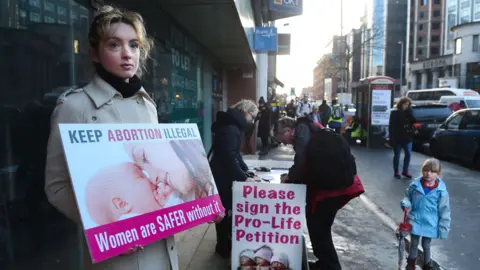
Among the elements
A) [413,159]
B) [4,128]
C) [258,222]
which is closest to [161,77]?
[258,222]

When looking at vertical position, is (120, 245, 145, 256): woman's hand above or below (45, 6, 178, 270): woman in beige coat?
below

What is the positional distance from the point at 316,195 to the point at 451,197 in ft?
16.4

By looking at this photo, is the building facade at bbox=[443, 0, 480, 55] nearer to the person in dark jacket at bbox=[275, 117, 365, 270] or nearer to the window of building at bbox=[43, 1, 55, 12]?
the person in dark jacket at bbox=[275, 117, 365, 270]

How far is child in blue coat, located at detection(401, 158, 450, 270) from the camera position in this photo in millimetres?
4047

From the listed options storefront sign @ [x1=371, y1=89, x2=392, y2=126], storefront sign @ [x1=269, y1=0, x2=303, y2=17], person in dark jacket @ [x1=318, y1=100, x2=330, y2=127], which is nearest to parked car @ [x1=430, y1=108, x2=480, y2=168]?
storefront sign @ [x1=371, y1=89, x2=392, y2=126]

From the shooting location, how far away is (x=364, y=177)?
9.45m

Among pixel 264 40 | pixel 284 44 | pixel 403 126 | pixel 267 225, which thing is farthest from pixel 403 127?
pixel 284 44

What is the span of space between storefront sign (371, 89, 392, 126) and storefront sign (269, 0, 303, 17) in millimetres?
4610

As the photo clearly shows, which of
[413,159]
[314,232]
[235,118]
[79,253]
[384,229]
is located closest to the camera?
[79,253]

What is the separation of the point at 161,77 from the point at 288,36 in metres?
17.9

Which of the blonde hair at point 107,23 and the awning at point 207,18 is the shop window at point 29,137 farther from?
the awning at point 207,18

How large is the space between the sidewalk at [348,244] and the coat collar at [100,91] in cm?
295

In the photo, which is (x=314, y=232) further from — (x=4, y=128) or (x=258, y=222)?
(x=4, y=128)

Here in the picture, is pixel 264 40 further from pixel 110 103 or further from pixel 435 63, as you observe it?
pixel 435 63
